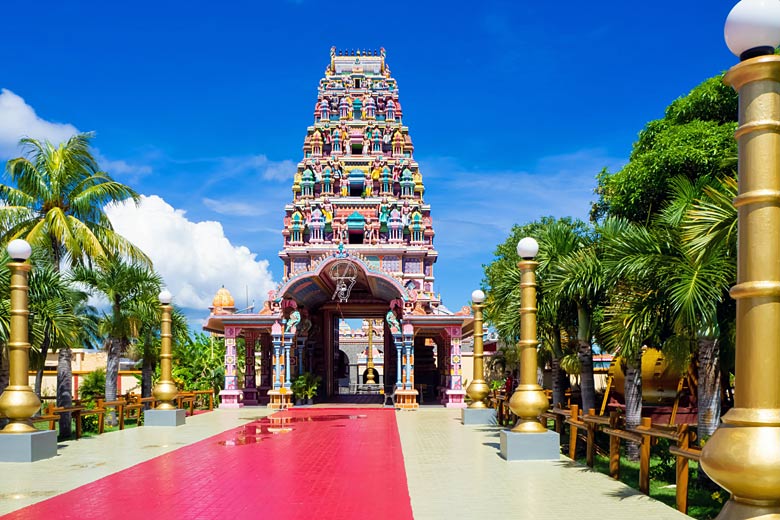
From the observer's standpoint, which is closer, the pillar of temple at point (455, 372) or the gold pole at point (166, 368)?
the gold pole at point (166, 368)

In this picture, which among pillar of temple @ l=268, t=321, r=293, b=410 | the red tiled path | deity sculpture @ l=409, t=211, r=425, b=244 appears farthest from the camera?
deity sculpture @ l=409, t=211, r=425, b=244

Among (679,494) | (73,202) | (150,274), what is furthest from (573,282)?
(150,274)

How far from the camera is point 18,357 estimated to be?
12492 mm

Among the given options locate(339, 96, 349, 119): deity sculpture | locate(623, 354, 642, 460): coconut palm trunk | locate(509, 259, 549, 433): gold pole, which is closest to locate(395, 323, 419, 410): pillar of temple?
locate(623, 354, 642, 460): coconut palm trunk

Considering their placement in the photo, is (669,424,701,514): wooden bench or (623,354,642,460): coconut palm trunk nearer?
(669,424,701,514): wooden bench

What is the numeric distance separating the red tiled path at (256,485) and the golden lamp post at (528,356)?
2154mm

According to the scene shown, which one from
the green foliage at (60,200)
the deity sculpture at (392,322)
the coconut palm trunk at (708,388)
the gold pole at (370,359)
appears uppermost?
the green foliage at (60,200)

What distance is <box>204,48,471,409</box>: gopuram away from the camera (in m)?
25.8

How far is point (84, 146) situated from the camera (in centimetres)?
1878

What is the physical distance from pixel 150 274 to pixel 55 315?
702cm

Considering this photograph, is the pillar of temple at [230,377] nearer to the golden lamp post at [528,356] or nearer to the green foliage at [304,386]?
the green foliage at [304,386]

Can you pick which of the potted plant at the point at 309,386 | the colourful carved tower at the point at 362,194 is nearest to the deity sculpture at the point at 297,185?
the colourful carved tower at the point at 362,194

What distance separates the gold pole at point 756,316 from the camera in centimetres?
389

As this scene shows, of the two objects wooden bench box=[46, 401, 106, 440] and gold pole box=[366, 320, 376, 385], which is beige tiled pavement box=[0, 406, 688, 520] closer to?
wooden bench box=[46, 401, 106, 440]
